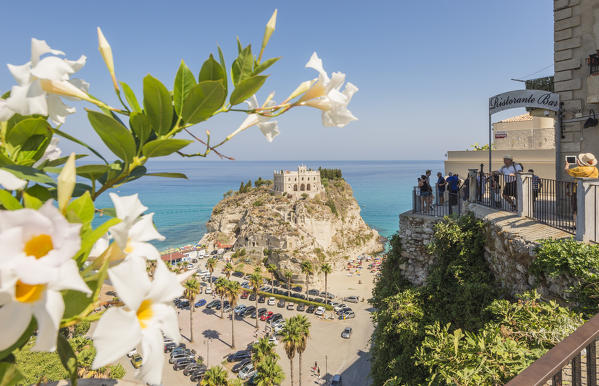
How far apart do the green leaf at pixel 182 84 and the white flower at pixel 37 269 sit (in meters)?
0.61

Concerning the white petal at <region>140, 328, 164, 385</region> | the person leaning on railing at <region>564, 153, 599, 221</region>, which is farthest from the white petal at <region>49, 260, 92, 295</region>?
the person leaning on railing at <region>564, 153, 599, 221</region>

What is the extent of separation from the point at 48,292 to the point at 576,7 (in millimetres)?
12182

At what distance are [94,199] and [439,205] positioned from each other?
13650 mm

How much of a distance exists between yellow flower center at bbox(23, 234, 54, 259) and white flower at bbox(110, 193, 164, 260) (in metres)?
0.14

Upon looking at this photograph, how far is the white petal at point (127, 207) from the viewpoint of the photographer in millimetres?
881

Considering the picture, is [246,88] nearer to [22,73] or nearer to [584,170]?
[22,73]

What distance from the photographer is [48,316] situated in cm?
67

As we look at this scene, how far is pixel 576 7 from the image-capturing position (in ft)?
27.4

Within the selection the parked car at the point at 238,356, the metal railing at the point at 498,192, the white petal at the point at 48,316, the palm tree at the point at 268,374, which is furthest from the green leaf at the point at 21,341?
the parked car at the point at 238,356

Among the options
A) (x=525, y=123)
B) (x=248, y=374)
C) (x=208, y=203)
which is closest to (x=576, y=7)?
(x=525, y=123)

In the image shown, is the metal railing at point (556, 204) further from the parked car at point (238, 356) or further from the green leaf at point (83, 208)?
the parked car at point (238, 356)

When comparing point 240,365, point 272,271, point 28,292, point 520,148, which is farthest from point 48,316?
point 272,271

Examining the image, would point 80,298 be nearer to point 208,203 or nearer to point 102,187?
point 102,187

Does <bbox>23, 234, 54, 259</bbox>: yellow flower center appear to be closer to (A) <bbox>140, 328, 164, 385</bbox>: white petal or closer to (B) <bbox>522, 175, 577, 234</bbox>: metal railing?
(A) <bbox>140, 328, 164, 385</bbox>: white petal
